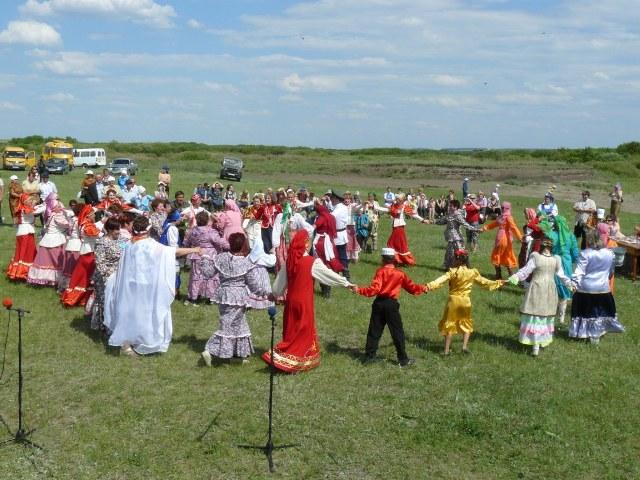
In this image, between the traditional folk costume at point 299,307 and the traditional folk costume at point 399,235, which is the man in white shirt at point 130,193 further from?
the traditional folk costume at point 299,307

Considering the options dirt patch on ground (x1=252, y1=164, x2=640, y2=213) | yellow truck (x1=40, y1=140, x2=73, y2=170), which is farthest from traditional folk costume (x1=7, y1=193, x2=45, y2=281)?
yellow truck (x1=40, y1=140, x2=73, y2=170)

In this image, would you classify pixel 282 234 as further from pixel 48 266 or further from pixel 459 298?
pixel 459 298

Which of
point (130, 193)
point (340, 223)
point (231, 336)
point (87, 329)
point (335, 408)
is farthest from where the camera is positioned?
point (130, 193)

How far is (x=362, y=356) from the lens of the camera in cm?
959

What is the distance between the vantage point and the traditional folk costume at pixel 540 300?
32.0ft

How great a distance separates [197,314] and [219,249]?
3.84 feet

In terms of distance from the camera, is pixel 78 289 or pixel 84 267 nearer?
pixel 84 267

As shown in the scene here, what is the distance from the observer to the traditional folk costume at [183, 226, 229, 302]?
11578mm

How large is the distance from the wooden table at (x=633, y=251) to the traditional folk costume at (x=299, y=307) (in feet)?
32.6

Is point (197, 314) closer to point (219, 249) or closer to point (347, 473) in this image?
point (219, 249)

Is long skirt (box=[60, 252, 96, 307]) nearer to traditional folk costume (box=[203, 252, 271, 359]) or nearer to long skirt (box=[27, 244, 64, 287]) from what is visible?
long skirt (box=[27, 244, 64, 287])

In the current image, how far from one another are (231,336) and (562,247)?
19.5 feet

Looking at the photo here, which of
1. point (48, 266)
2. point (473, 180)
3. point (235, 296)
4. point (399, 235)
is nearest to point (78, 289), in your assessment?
point (48, 266)

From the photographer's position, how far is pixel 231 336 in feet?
29.4
